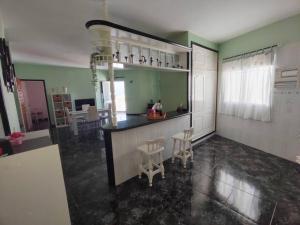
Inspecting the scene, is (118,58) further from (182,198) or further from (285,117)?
(285,117)

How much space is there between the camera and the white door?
3346mm

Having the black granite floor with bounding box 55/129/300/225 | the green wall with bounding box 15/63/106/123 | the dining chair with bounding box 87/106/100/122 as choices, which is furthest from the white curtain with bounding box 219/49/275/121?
the green wall with bounding box 15/63/106/123

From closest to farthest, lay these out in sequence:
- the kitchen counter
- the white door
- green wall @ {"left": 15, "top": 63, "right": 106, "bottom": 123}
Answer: the kitchen counter < the white door < green wall @ {"left": 15, "top": 63, "right": 106, "bottom": 123}

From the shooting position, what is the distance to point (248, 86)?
3225 mm

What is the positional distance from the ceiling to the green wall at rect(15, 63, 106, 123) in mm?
3107

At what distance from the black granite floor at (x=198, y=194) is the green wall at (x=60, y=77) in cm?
475

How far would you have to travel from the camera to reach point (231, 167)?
8.52ft

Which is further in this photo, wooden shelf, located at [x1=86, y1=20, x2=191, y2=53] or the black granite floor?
wooden shelf, located at [x1=86, y1=20, x2=191, y2=53]

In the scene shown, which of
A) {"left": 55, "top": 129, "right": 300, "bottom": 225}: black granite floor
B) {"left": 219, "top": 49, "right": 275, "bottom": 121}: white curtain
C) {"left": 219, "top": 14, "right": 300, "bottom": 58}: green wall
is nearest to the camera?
{"left": 55, "top": 129, "right": 300, "bottom": 225}: black granite floor

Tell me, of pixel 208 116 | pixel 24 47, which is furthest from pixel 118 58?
pixel 24 47

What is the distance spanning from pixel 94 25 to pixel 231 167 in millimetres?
3108

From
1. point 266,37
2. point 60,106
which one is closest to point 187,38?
point 266,37

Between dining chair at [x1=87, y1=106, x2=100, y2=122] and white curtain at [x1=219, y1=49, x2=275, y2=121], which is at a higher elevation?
white curtain at [x1=219, y1=49, x2=275, y2=121]

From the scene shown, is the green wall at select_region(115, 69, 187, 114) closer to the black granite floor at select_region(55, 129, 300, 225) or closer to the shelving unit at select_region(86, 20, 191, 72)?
the shelving unit at select_region(86, 20, 191, 72)
